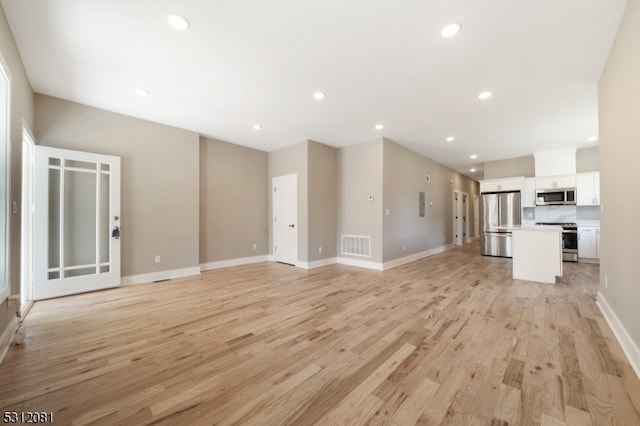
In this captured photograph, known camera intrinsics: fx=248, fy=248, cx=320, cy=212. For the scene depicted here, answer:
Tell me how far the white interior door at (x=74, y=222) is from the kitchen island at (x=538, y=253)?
259 inches

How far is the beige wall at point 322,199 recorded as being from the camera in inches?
210

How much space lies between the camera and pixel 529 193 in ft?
20.6

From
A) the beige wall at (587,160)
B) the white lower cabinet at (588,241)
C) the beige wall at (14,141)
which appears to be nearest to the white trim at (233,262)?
the beige wall at (14,141)

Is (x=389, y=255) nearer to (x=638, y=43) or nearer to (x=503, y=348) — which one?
(x=503, y=348)

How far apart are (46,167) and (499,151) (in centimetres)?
869

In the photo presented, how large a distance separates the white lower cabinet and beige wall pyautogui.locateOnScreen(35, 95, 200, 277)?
27.7 feet

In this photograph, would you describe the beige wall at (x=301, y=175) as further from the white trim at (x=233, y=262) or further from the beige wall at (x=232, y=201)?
the white trim at (x=233, y=262)

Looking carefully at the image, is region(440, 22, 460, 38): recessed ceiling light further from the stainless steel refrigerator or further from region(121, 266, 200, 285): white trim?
the stainless steel refrigerator

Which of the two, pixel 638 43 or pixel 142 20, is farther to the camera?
pixel 142 20

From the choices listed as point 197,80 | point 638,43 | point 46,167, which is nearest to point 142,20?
point 197,80

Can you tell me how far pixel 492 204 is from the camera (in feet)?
21.6

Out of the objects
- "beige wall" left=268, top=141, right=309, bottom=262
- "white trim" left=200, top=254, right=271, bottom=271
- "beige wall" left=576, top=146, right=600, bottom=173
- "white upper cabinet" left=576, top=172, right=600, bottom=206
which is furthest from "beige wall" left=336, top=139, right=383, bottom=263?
"beige wall" left=576, top=146, right=600, bottom=173

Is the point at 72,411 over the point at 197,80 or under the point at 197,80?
under

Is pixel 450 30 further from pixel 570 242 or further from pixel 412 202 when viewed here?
pixel 570 242
